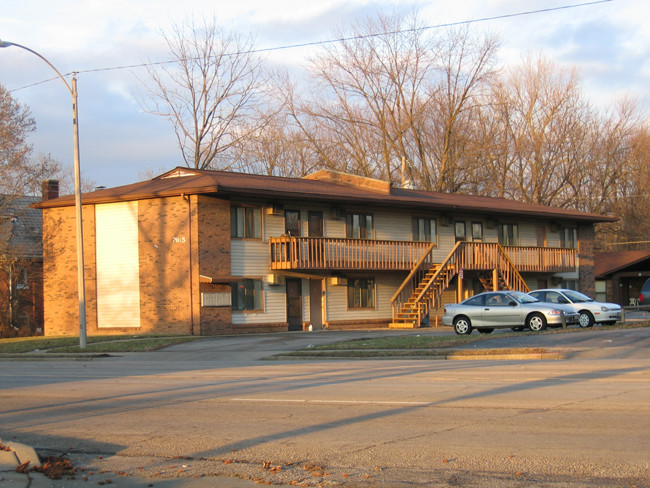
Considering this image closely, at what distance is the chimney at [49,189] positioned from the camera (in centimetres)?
4478

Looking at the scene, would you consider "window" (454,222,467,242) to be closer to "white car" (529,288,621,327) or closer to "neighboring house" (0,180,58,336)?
"white car" (529,288,621,327)

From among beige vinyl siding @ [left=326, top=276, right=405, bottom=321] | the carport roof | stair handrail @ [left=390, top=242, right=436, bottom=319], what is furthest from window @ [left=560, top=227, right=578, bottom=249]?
beige vinyl siding @ [left=326, top=276, right=405, bottom=321]

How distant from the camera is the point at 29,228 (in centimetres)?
4700

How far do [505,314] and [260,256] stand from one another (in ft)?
38.2

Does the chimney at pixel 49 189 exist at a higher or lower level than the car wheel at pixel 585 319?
higher

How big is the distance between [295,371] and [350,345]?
20.8 feet

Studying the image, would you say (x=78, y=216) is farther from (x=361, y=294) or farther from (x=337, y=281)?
(x=361, y=294)

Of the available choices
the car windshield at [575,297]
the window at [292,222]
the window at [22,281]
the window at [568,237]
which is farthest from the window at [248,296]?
the window at [568,237]

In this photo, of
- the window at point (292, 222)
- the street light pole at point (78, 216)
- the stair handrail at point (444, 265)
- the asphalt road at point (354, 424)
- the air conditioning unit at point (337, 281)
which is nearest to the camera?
the asphalt road at point (354, 424)

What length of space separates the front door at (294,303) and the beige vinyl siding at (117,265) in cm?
645

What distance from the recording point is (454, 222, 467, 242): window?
4172 cm

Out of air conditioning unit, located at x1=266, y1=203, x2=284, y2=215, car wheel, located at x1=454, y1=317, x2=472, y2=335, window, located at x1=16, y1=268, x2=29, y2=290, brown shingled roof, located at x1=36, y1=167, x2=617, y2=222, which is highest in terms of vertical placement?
brown shingled roof, located at x1=36, y1=167, x2=617, y2=222

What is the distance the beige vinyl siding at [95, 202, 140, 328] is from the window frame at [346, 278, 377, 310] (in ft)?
31.6

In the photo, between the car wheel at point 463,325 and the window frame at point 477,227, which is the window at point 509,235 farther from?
the car wheel at point 463,325
